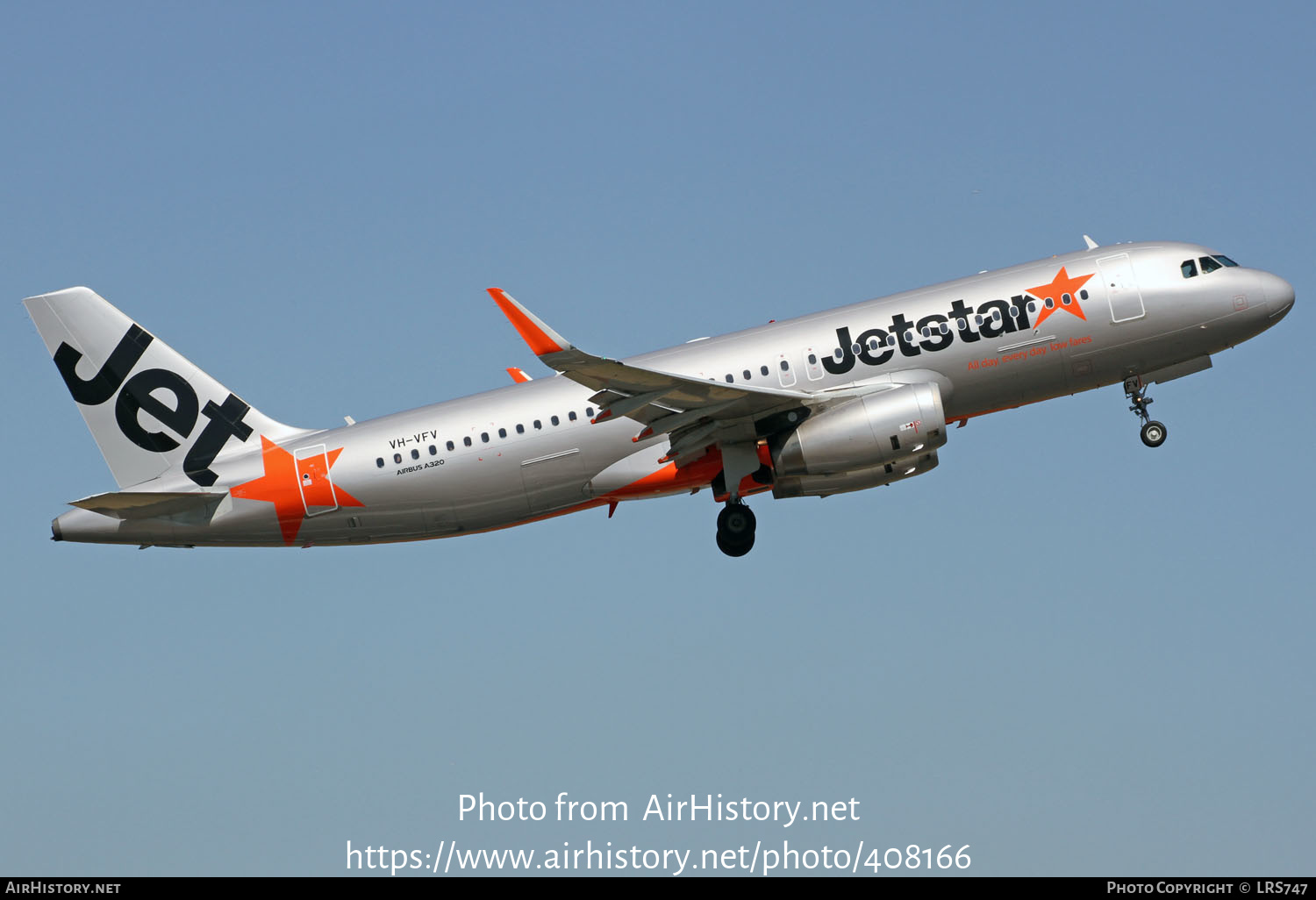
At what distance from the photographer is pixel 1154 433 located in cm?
3744

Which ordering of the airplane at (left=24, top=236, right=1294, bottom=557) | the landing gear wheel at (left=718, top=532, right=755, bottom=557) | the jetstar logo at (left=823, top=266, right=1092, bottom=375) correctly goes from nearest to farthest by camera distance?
the airplane at (left=24, top=236, right=1294, bottom=557), the jetstar logo at (left=823, top=266, right=1092, bottom=375), the landing gear wheel at (left=718, top=532, right=755, bottom=557)

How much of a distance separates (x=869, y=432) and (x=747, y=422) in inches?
117

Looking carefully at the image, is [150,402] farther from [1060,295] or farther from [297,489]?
[1060,295]

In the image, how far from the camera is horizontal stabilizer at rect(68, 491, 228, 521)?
36188 millimetres

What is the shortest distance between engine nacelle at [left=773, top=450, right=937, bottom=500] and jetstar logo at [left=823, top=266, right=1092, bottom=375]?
2.46 m

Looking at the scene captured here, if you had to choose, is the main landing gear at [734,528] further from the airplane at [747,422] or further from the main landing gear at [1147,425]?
the main landing gear at [1147,425]

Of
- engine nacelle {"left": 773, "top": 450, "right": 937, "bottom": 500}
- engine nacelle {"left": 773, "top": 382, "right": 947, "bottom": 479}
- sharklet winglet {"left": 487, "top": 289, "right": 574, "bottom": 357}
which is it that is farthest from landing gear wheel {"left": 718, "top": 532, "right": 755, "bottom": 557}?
sharklet winglet {"left": 487, "top": 289, "right": 574, "bottom": 357}

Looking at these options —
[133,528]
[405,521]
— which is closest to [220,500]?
[133,528]

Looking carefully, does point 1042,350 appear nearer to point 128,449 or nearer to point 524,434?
point 524,434

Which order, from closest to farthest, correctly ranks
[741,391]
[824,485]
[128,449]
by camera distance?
[741,391], [824,485], [128,449]

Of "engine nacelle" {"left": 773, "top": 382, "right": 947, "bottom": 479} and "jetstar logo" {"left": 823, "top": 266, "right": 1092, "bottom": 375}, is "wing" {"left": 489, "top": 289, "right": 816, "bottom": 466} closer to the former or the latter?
"engine nacelle" {"left": 773, "top": 382, "right": 947, "bottom": 479}

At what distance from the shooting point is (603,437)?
1439 inches

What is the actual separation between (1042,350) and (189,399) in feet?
71.4

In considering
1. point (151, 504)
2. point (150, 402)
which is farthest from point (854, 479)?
point (150, 402)
